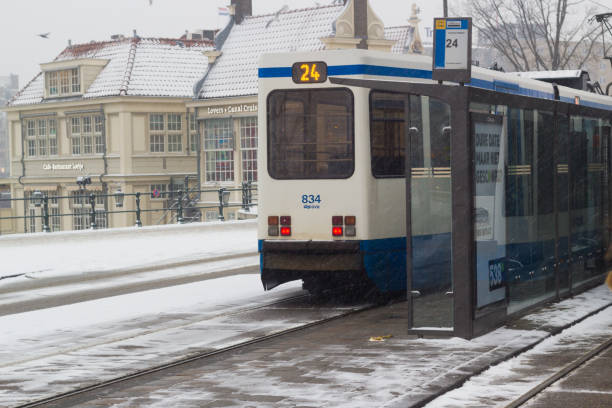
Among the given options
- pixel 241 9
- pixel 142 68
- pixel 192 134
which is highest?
pixel 241 9

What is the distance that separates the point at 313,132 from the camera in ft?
44.2

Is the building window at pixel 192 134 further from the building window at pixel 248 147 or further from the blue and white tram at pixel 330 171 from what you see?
the blue and white tram at pixel 330 171

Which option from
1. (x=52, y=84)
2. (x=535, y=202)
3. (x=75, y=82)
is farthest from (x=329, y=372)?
(x=52, y=84)

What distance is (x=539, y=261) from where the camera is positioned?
12.5 m

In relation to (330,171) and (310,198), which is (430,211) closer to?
(330,171)

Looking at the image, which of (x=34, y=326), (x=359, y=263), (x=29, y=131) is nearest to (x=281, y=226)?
(x=359, y=263)

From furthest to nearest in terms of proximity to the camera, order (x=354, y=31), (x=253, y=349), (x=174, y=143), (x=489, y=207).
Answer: (x=174, y=143) < (x=354, y=31) < (x=489, y=207) < (x=253, y=349)

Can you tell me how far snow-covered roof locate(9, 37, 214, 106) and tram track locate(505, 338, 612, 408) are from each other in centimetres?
4015

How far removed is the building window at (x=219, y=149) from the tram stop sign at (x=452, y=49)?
36.5 m

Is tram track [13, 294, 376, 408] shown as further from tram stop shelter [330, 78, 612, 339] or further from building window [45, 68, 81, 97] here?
building window [45, 68, 81, 97]

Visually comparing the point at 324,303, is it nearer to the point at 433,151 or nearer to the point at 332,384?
A: the point at 433,151

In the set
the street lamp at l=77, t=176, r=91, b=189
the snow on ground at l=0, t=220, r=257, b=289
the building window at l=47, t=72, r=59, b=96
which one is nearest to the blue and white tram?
the snow on ground at l=0, t=220, r=257, b=289

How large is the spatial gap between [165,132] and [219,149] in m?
3.44

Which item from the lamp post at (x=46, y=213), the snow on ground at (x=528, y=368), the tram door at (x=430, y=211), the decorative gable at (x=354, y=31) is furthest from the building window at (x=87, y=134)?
the tram door at (x=430, y=211)
